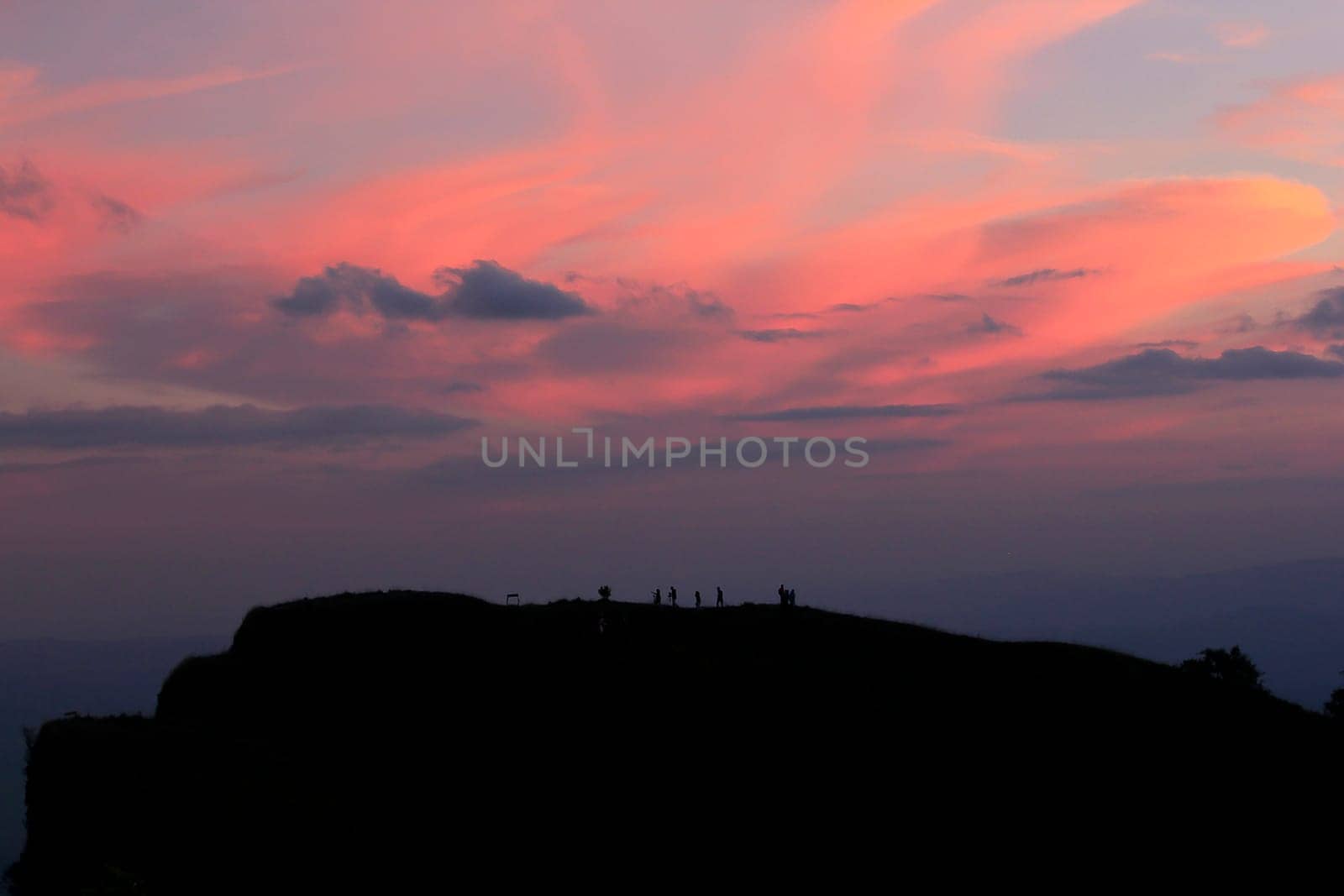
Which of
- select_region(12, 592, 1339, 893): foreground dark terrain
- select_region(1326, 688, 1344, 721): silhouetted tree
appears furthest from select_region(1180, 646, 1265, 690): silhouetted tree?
select_region(12, 592, 1339, 893): foreground dark terrain

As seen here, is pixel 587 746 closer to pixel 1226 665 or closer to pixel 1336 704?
pixel 1226 665

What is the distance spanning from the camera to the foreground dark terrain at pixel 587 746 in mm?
44469

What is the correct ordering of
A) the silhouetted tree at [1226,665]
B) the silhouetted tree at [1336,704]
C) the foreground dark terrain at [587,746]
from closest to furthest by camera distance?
the foreground dark terrain at [587,746]
the silhouetted tree at [1226,665]
the silhouetted tree at [1336,704]

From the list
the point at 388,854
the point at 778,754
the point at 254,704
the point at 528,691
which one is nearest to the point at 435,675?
the point at 528,691

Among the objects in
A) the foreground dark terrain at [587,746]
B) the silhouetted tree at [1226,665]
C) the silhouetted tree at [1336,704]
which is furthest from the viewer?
the silhouetted tree at [1336,704]

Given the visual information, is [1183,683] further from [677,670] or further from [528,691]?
[528,691]

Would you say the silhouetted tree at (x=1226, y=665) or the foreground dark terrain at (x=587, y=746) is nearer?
the foreground dark terrain at (x=587, y=746)

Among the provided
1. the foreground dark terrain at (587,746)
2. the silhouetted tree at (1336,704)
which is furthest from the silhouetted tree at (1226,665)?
the foreground dark terrain at (587,746)

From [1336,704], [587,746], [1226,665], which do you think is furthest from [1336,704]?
[587,746]

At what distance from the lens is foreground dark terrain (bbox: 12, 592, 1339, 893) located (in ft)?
146

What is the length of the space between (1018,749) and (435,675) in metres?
25.0

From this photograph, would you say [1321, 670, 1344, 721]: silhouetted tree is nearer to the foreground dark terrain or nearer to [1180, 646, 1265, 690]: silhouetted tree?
[1180, 646, 1265, 690]: silhouetted tree

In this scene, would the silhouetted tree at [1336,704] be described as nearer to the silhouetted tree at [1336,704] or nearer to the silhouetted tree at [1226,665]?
the silhouetted tree at [1336,704]

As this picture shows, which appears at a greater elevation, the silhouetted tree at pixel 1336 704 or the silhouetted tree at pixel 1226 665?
the silhouetted tree at pixel 1226 665
